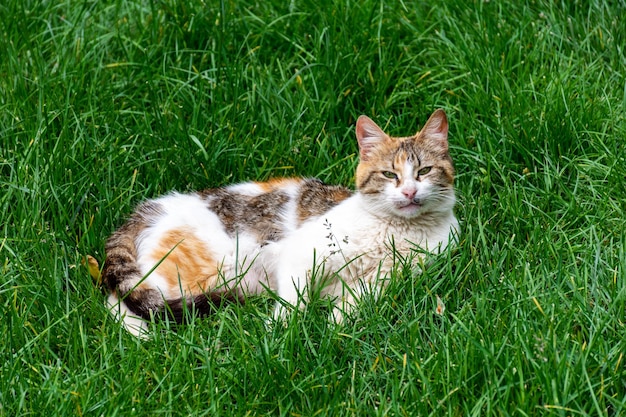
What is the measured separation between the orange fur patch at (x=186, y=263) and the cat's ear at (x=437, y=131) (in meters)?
1.22

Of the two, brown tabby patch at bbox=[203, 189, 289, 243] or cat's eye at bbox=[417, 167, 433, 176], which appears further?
brown tabby patch at bbox=[203, 189, 289, 243]

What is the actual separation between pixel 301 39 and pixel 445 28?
0.88 meters

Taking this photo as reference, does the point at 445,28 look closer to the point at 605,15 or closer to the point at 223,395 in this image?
the point at 605,15

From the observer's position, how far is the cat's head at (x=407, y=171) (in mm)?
4051

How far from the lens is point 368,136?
4340mm

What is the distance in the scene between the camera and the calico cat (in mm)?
3947

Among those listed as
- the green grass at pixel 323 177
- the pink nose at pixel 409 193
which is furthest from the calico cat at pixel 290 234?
the green grass at pixel 323 177

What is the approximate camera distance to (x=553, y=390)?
A: 9.41ft

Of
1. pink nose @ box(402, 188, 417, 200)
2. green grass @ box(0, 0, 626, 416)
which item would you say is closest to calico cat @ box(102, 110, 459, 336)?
pink nose @ box(402, 188, 417, 200)

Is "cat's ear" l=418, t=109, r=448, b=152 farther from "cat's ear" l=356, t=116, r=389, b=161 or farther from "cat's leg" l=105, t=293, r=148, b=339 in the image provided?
"cat's leg" l=105, t=293, r=148, b=339

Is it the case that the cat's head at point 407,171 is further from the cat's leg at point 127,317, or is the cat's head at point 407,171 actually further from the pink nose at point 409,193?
the cat's leg at point 127,317

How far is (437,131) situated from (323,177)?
32.8 inches

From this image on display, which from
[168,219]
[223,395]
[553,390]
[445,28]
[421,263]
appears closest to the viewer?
[553,390]

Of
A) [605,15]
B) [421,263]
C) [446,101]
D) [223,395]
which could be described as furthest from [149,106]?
[605,15]
